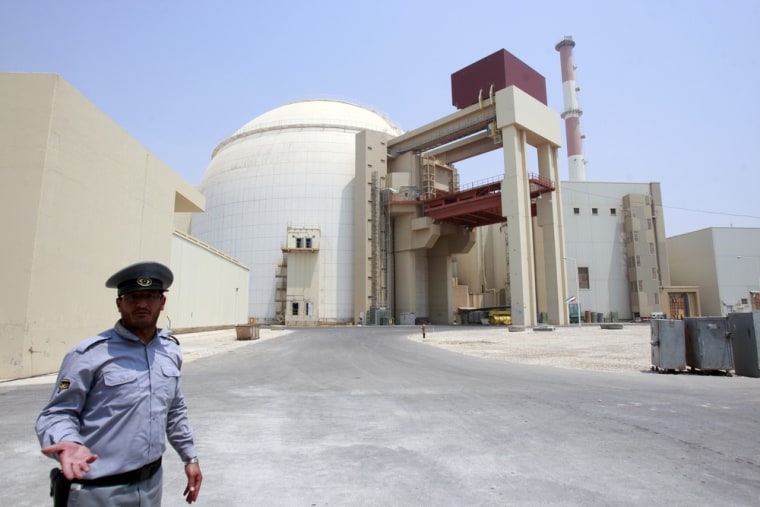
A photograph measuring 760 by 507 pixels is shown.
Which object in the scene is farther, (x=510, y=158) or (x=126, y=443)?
(x=510, y=158)

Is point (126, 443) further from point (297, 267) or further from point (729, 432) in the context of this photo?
point (297, 267)

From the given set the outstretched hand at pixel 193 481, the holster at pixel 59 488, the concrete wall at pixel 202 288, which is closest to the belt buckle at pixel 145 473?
the outstretched hand at pixel 193 481

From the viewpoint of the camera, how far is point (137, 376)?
247cm

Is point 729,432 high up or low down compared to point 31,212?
down

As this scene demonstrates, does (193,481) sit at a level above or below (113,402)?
below

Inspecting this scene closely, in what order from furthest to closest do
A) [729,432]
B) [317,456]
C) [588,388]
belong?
[588,388] < [729,432] < [317,456]

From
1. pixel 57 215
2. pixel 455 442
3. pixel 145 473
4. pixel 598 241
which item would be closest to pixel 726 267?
pixel 598 241

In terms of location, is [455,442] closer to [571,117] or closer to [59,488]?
[59,488]

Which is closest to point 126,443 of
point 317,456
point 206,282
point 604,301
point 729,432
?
point 317,456

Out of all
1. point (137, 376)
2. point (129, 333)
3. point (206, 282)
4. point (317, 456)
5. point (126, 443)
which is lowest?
point (317, 456)

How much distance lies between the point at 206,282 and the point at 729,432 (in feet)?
104

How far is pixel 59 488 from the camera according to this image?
209cm

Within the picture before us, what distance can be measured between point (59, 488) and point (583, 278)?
54617 mm

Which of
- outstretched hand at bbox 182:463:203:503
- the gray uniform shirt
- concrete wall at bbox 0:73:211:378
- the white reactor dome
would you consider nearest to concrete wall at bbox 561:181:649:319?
the white reactor dome
